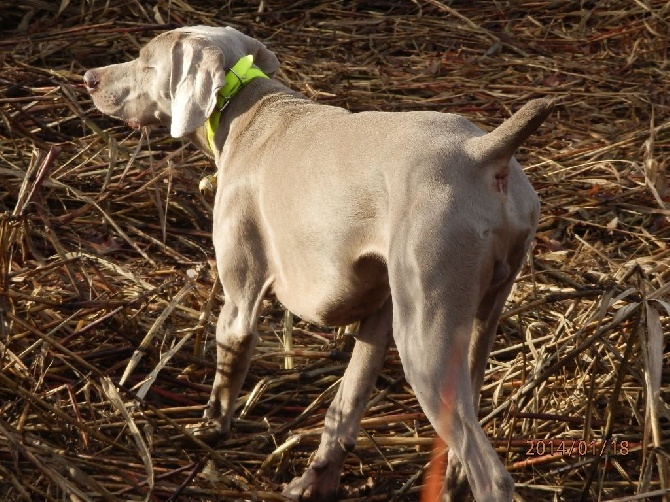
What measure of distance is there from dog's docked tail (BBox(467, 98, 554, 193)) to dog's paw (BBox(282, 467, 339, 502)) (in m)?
1.21

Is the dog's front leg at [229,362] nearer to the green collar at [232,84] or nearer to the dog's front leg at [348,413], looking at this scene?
the dog's front leg at [348,413]

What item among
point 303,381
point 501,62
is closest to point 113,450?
point 303,381

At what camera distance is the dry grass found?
12.5 ft

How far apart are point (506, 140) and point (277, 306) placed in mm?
2179

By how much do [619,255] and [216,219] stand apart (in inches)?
82.3

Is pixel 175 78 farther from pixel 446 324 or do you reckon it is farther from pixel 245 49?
pixel 446 324

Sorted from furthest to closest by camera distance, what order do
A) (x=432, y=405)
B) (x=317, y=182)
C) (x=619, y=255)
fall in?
1. (x=619, y=255)
2. (x=317, y=182)
3. (x=432, y=405)

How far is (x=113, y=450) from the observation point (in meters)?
3.95

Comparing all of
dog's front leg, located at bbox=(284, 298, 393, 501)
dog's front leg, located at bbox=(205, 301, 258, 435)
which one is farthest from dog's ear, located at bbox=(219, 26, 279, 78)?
dog's front leg, located at bbox=(284, 298, 393, 501)

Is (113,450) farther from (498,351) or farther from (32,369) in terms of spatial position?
(498,351)
